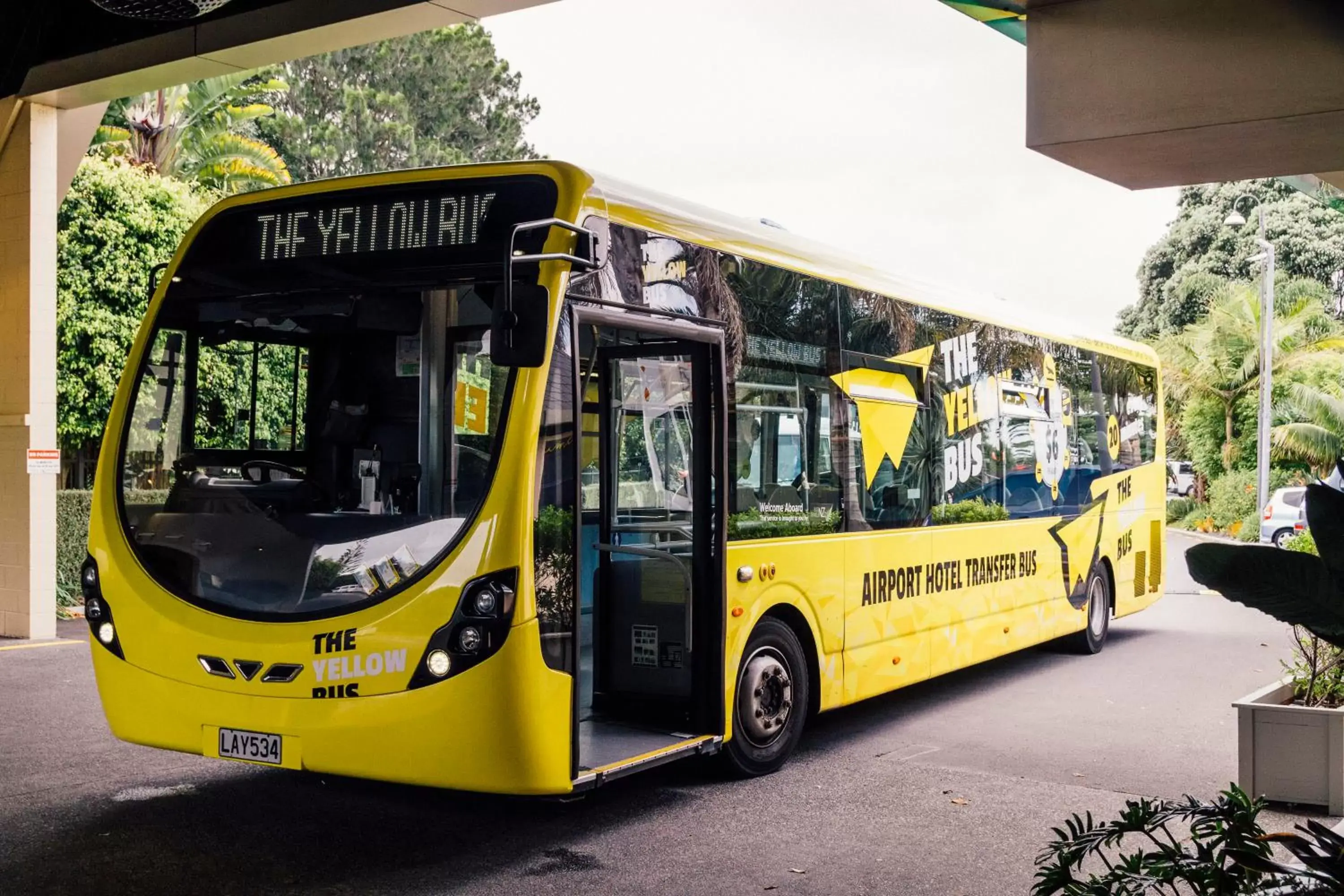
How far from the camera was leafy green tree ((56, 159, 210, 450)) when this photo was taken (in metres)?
16.6

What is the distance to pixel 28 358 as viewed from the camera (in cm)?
1255

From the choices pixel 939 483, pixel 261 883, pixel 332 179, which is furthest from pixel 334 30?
pixel 261 883

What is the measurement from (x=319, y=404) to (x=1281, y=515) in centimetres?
2600

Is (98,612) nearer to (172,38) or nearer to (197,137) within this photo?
(172,38)

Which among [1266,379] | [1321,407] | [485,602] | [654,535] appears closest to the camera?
[485,602]

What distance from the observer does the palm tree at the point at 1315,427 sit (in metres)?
31.5

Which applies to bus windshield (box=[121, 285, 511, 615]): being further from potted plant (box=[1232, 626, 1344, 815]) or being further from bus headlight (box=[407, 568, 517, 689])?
potted plant (box=[1232, 626, 1344, 815])

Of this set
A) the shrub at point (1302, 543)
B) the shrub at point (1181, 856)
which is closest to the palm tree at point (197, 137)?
the shrub at point (1302, 543)

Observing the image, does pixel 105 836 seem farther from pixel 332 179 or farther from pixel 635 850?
pixel 332 179

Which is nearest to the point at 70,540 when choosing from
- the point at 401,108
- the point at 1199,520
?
the point at 401,108

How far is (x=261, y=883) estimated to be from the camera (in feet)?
18.4

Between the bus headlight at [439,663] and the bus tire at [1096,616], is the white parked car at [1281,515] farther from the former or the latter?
the bus headlight at [439,663]

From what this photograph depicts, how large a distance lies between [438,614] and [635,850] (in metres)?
1.53

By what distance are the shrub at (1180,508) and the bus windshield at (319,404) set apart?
3589 centimetres
